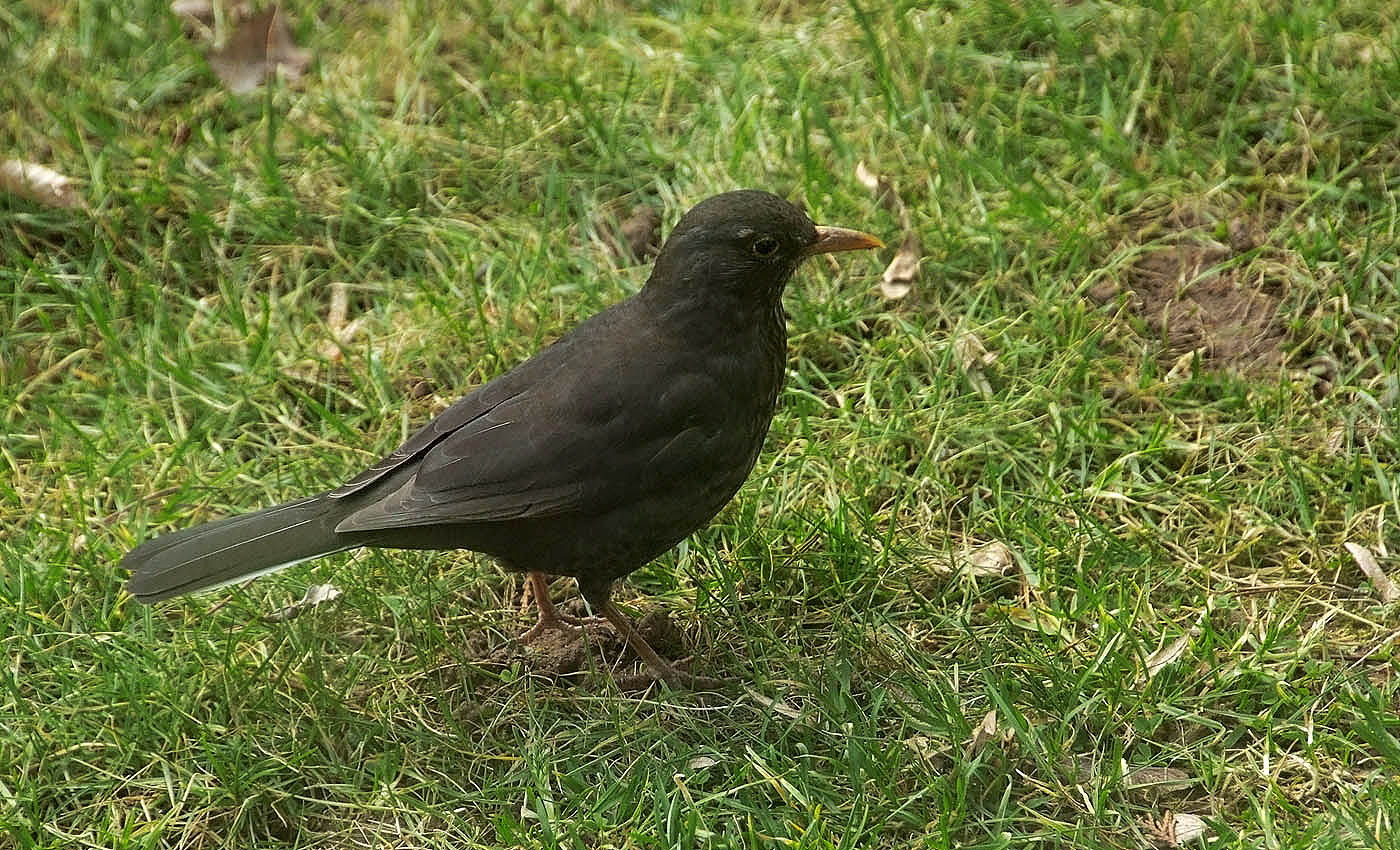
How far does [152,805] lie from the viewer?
422 centimetres

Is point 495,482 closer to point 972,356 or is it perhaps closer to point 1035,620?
point 1035,620

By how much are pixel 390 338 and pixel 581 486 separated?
5.31ft

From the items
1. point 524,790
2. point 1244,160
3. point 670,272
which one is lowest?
point 524,790

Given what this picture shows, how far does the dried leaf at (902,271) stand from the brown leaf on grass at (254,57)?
2.67 meters

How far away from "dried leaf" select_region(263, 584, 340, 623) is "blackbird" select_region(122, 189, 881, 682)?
410 millimetres

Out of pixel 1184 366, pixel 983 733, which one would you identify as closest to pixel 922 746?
pixel 983 733

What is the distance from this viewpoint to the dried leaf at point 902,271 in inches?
219

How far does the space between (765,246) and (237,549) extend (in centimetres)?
163

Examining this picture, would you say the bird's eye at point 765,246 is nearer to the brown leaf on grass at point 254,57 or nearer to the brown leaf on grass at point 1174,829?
the brown leaf on grass at point 1174,829

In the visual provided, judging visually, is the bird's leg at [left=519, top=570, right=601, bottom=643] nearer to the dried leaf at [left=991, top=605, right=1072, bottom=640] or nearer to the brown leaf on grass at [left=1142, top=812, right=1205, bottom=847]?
the dried leaf at [left=991, top=605, right=1072, bottom=640]

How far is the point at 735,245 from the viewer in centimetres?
439

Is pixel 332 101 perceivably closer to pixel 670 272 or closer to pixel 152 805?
pixel 670 272

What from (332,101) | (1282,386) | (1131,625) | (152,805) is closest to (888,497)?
(1131,625)

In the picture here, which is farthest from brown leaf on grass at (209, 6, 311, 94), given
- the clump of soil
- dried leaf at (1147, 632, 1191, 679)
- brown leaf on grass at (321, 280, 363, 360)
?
dried leaf at (1147, 632, 1191, 679)
